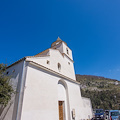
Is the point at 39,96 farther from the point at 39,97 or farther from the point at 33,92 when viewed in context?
the point at 33,92

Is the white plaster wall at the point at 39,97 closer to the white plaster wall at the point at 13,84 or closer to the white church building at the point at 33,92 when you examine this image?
the white church building at the point at 33,92

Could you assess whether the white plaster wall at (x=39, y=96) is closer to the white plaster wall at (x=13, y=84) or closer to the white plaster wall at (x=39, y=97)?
the white plaster wall at (x=39, y=97)

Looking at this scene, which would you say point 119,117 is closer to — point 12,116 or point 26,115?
point 26,115

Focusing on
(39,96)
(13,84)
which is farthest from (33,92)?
(13,84)

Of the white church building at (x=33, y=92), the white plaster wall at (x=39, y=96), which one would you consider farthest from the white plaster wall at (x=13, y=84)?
the white plaster wall at (x=39, y=96)

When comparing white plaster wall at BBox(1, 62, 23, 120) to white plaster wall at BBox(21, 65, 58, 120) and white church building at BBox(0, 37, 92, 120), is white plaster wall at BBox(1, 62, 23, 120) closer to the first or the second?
white church building at BBox(0, 37, 92, 120)

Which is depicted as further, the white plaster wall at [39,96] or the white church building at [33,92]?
the white plaster wall at [39,96]

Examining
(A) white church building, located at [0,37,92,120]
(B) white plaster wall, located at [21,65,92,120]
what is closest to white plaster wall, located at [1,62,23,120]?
(A) white church building, located at [0,37,92,120]

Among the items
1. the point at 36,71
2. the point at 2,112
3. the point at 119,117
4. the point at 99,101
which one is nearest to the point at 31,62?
the point at 36,71

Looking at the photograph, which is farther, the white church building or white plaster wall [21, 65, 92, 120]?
white plaster wall [21, 65, 92, 120]

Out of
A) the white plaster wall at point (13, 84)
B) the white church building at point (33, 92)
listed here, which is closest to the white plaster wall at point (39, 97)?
the white church building at point (33, 92)

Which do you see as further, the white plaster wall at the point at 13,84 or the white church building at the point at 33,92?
the white plaster wall at the point at 13,84

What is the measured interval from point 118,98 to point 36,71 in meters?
55.3

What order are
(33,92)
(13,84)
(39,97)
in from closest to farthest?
(33,92), (39,97), (13,84)
